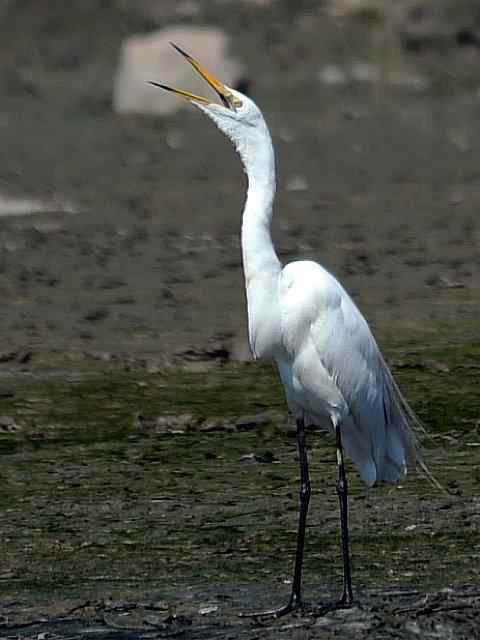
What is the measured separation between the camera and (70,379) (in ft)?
32.3

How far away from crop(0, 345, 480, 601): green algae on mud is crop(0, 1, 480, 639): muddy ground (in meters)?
0.02

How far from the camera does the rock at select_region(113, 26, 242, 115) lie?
2008cm

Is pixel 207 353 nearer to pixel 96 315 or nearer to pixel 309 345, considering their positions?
pixel 96 315

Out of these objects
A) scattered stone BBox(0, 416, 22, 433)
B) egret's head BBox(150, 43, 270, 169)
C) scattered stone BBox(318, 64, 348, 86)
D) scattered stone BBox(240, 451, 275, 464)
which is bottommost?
scattered stone BBox(318, 64, 348, 86)

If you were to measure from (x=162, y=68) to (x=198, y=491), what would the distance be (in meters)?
12.9

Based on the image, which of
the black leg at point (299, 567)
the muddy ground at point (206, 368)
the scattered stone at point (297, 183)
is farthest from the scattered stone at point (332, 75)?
the black leg at point (299, 567)

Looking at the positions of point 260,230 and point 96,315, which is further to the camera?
point 96,315

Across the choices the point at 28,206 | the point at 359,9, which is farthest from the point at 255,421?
the point at 359,9

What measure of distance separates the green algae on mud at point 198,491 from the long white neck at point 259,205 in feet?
3.98

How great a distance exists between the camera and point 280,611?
5945mm

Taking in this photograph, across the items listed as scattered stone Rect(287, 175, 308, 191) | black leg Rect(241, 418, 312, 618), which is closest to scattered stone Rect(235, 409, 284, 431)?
black leg Rect(241, 418, 312, 618)

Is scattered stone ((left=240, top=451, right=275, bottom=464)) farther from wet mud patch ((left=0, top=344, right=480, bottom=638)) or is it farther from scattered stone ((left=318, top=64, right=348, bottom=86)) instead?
scattered stone ((left=318, top=64, right=348, bottom=86))

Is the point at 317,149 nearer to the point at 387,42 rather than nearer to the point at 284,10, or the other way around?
the point at 387,42

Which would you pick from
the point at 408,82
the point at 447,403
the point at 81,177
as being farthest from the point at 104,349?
the point at 408,82
